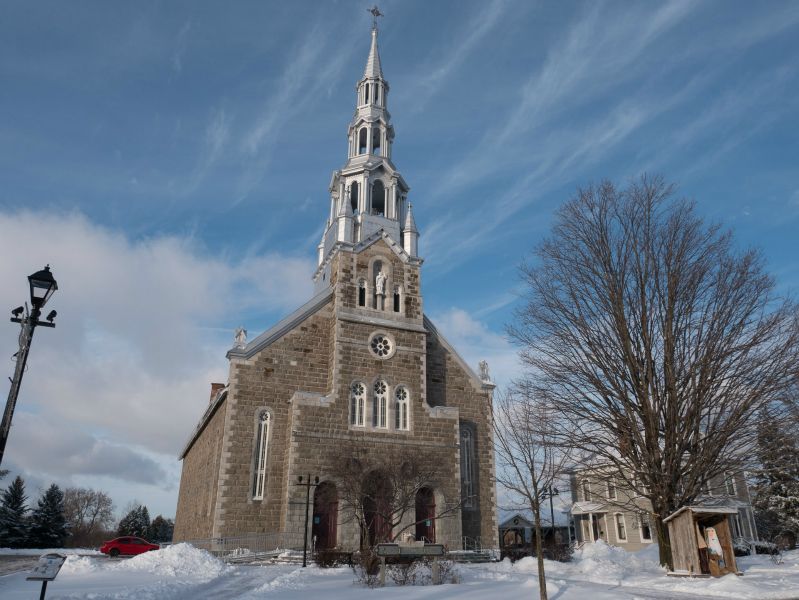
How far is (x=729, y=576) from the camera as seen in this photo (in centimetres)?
1377

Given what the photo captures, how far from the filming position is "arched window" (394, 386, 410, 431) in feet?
88.4

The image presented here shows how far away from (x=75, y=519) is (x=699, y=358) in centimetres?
9365

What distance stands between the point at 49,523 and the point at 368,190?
123 ft

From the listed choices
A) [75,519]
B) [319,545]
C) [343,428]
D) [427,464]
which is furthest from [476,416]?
[75,519]

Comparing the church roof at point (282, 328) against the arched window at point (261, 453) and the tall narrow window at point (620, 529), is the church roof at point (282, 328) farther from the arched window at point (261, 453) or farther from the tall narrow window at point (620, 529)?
the tall narrow window at point (620, 529)

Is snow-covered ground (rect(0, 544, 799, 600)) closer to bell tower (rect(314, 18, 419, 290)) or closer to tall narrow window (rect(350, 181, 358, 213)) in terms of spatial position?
bell tower (rect(314, 18, 419, 290))

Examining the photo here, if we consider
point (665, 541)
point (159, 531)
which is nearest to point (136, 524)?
point (159, 531)

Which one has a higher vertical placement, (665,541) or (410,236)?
(410,236)

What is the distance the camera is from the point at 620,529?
3788 cm

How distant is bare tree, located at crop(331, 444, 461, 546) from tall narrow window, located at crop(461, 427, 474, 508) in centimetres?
224

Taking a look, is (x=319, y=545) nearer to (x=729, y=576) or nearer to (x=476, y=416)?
(x=476, y=416)

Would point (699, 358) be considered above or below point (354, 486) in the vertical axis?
above

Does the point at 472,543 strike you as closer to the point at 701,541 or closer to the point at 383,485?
the point at 383,485

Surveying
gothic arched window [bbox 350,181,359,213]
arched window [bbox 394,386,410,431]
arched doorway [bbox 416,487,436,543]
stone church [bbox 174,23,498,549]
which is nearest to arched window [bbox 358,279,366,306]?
stone church [bbox 174,23,498,549]
